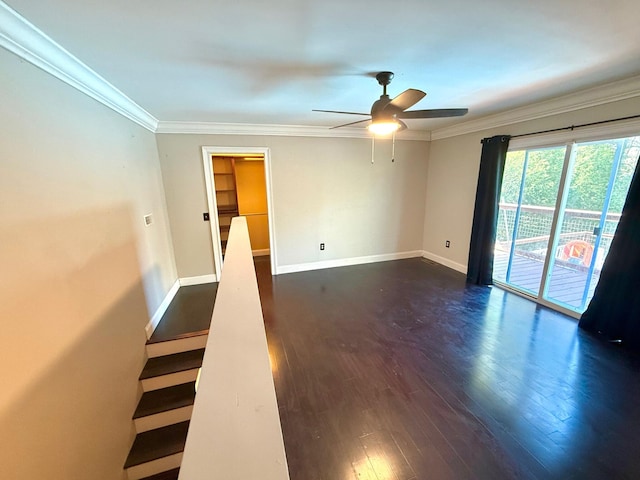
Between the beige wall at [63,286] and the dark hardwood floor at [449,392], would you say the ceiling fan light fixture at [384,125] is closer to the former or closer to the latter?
the dark hardwood floor at [449,392]

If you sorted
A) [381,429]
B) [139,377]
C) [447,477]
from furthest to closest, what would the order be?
[139,377] < [381,429] < [447,477]

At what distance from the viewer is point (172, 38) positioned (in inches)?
60.1

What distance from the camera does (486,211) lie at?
12.1 ft

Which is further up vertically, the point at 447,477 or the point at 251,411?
the point at 251,411

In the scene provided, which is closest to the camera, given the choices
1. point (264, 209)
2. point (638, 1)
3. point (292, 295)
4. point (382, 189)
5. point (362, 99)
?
point (638, 1)

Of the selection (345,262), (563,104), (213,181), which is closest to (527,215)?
(563,104)

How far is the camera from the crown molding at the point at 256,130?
354cm

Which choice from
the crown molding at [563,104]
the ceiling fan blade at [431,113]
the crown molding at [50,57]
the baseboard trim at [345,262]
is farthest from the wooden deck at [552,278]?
the crown molding at [50,57]

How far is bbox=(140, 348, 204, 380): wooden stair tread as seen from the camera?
2.45 m

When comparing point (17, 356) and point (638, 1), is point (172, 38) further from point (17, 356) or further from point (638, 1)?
point (638, 1)

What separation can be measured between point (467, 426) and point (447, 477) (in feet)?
1.32

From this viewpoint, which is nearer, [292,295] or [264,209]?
[292,295]

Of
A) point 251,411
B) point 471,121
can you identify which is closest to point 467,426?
point 251,411

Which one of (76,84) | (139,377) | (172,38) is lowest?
(139,377)
